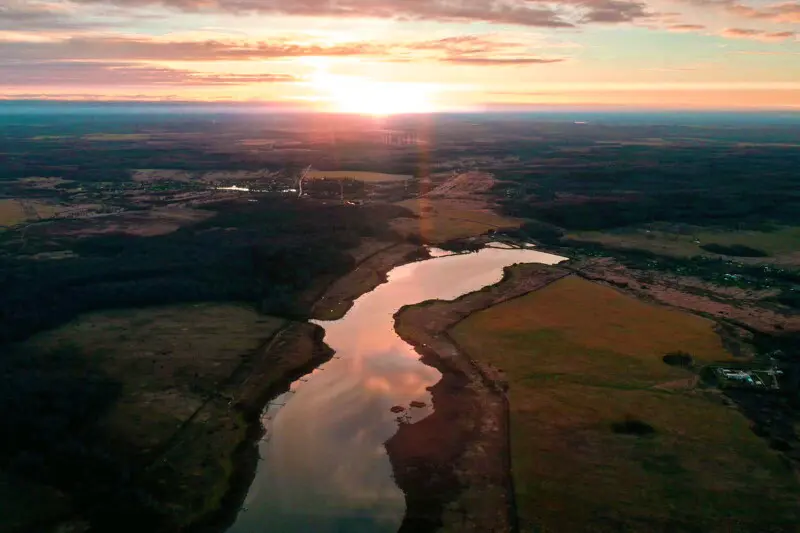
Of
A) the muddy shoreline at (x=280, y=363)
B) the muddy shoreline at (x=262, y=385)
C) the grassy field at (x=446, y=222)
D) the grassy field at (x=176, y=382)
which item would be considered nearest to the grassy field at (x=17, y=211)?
the grassy field at (x=176, y=382)

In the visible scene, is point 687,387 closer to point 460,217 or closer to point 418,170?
point 460,217

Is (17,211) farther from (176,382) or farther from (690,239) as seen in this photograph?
(690,239)

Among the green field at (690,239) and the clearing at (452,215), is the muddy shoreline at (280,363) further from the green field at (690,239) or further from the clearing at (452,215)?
the green field at (690,239)

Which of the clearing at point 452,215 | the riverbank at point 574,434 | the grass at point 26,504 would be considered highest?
the riverbank at point 574,434

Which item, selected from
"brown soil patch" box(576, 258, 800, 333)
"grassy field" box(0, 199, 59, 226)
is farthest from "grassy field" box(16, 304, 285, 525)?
"grassy field" box(0, 199, 59, 226)

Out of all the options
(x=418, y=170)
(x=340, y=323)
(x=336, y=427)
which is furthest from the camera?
(x=418, y=170)

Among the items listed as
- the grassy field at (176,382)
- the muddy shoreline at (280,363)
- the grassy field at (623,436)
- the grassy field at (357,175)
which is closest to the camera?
the grassy field at (623,436)

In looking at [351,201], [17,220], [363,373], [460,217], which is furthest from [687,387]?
[17,220]
